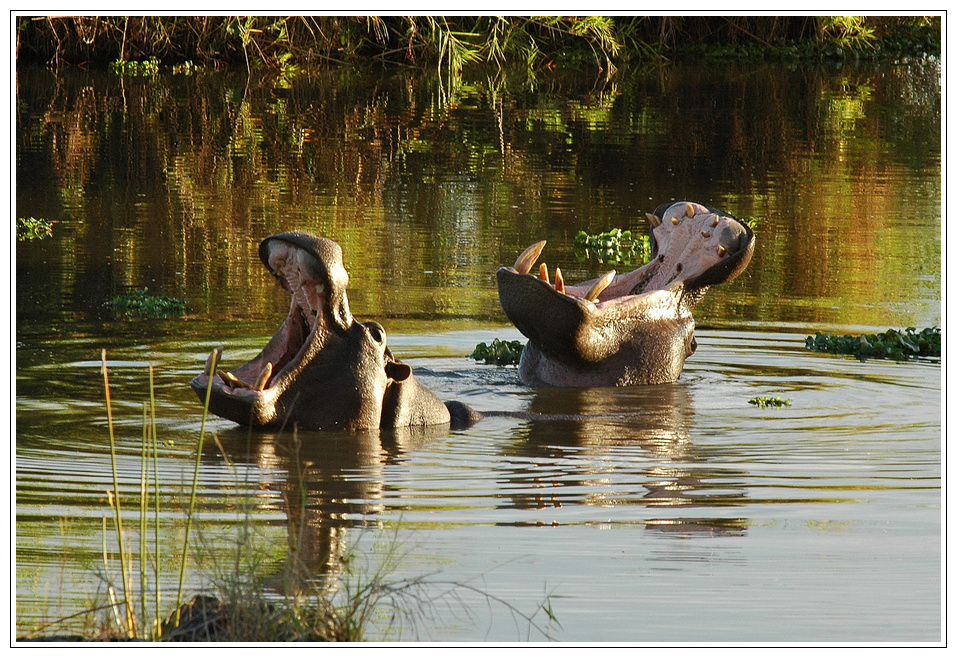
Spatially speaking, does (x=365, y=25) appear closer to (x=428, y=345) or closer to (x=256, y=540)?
(x=428, y=345)

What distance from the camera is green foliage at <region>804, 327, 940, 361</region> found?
28.2ft

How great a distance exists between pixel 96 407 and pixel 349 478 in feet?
6.17

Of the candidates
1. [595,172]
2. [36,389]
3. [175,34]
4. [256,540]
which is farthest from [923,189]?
[175,34]

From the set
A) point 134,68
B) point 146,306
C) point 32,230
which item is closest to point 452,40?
point 134,68

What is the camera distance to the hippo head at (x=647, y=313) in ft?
23.6

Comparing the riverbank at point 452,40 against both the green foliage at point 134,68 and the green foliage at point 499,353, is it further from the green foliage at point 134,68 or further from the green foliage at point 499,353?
the green foliage at point 499,353

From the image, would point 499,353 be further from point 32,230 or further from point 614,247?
point 32,230

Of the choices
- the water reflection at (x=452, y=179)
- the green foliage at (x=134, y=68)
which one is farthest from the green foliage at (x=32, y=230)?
the green foliage at (x=134, y=68)

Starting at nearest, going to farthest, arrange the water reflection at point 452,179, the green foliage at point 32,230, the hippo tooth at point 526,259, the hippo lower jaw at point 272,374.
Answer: the hippo lower jaw at point 272,374
the hippo tooth at point 526,259
the water reflection at point 452,179
the green foliage at point 32,230

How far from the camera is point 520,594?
433 cm

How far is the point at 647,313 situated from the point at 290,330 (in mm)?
2337

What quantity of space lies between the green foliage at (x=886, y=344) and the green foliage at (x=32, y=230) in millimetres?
7082

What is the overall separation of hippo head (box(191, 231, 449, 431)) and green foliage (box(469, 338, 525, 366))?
7.03ft

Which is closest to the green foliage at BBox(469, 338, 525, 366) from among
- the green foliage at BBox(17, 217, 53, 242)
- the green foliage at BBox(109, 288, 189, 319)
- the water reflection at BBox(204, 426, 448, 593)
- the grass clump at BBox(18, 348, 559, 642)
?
the water reflection at BBox(204, 426, 448, 593)
